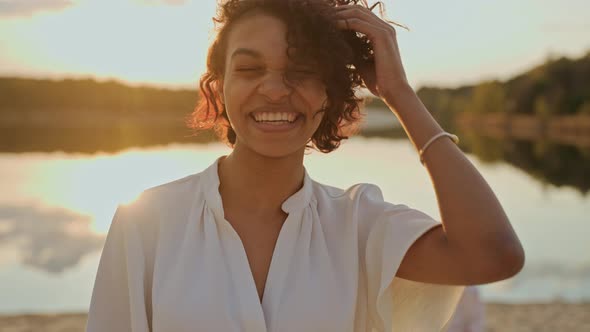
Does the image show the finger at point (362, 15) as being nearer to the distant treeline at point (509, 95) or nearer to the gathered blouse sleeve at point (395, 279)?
the gathered blouse sleeve at point (395, 279)

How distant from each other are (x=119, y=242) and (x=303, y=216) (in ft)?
1.67

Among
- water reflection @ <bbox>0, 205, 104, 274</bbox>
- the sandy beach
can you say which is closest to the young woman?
the sandy beach

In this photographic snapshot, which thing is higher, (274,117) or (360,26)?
(360,26)

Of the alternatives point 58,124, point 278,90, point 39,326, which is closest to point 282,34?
point 278,90

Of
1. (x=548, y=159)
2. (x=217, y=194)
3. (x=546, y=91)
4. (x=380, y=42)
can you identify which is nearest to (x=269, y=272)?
(x=217, y=194)

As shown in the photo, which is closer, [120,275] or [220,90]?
[120,275]

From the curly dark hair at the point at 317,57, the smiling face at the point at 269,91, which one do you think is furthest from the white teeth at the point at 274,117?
the curly dark hair at the point at 317,57

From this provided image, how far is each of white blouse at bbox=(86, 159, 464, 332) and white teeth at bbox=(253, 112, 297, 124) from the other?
0.26 m

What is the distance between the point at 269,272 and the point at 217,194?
0.27m

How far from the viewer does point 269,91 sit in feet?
6.32

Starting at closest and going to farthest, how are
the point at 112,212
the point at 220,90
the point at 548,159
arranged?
the point at 220,90
the point at 112,212
the point at 548,159

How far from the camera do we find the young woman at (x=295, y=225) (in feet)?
6.31

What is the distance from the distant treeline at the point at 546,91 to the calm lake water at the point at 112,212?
29436 mm

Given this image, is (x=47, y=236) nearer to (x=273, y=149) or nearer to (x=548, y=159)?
(x=273, y=149)
